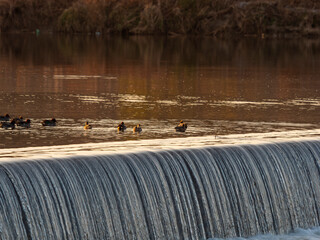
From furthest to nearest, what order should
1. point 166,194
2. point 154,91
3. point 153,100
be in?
point 154,91 → point 153,100 → point 166,194

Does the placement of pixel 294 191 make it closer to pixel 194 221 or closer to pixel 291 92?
pixel 194 221

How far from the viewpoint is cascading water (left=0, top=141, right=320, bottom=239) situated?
13883 mm

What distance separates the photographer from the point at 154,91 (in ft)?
106

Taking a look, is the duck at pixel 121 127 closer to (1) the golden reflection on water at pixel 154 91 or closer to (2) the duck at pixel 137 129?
(1) the golden reflection on water at pixel 154 91

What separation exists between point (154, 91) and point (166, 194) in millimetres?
16871

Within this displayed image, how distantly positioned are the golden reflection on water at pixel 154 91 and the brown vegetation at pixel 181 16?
27020 millimetres

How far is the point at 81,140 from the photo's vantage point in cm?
2020

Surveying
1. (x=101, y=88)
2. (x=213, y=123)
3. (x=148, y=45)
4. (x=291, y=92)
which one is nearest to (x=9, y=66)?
(x=101, y=88)

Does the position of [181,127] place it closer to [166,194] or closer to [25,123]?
[25,123]

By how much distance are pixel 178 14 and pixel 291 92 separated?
168 feet

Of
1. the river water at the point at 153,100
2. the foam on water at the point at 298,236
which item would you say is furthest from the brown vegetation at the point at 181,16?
the foam on water at the point at 298,236

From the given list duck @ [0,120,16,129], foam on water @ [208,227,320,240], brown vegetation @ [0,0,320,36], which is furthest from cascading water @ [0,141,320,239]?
brown vegetation @ [0,0,320,36]

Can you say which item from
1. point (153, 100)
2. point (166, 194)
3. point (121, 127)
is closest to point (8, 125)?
point (121, 127)

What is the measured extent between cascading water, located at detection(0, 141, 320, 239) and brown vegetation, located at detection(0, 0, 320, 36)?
65.1m
